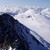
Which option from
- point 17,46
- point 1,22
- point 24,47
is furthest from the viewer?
point 1,22

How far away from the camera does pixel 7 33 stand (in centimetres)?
10688

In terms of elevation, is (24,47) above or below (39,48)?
above

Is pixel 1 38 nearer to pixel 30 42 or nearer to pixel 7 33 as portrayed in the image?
pixel 7 33

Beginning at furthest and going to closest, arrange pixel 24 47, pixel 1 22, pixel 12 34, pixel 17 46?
pixel 1 22 → pixel 12 34 → pixel 24 47 → pixel 17 46

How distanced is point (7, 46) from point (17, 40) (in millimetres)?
6266

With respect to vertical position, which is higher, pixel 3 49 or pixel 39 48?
pixel 3 49

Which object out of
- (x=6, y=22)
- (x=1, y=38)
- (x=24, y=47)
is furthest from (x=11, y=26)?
(x=24, y=47)

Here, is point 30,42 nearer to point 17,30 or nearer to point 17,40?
point 17,30

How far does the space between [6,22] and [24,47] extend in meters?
20.9

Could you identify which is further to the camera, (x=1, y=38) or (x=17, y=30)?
(x=17, y=30)

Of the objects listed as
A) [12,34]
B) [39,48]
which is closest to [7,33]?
[12,34]

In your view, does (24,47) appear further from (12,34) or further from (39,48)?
(39,48)

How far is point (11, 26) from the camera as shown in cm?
11281

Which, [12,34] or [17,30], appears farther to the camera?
[17,30]
